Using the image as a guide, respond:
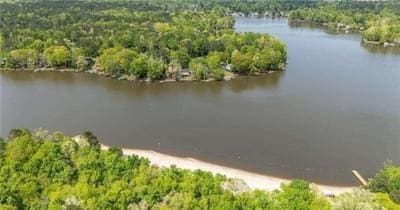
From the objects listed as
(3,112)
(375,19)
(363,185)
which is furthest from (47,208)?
(375,19)

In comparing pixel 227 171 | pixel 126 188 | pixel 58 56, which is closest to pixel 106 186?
pixel 126 188

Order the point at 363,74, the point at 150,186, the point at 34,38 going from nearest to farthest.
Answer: the point at 150,186
the point at 363,74
the point at 34,38

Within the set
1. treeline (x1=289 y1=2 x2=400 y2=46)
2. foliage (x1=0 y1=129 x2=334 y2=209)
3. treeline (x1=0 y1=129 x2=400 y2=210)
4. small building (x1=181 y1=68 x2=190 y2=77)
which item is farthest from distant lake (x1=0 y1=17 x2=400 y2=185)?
treeline (x1=289 y1=2 x2=400 y2=46)

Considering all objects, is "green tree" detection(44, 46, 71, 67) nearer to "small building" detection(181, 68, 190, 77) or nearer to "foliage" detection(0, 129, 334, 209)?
"small building" detection(181, 68, 190, 77)

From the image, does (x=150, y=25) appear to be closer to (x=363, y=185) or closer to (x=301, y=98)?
(x=301, y=98)

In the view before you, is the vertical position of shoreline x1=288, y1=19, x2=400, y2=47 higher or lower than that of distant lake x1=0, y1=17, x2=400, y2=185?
higher

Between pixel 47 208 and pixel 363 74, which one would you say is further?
pixel 363 74

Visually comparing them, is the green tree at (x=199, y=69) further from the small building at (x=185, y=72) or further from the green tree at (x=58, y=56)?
the green tree at (x=58, y=56)
